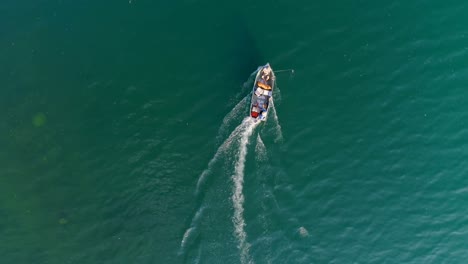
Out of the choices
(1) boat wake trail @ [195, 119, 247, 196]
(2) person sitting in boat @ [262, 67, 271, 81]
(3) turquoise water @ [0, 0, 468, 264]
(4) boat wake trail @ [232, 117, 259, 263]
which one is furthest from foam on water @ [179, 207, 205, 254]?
(2) person sitting in boat @ [262, 67, 271, 81]

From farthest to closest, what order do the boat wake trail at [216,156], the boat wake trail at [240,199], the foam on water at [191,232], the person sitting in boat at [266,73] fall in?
the person sitting in boat at [266,73] < the boat wake trail at [216,156] < the boat wake trail at [240,199] < the foam on water at [191,232]

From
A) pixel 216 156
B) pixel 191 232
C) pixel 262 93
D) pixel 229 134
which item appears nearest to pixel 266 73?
pixel 262 93

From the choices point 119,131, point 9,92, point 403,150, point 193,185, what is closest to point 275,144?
point 193,185

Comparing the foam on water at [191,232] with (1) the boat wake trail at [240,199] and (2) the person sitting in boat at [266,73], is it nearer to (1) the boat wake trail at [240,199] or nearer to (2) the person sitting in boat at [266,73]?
(1) the boat wake trail at [240,199]

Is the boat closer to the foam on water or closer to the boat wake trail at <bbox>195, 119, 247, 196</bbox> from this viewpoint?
the boat wake trail at <bbox>195, 119, 247, 196</bbox>

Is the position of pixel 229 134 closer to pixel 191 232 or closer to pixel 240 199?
pixel 240 199

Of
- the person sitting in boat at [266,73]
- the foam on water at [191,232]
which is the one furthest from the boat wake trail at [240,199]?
the person sitting in boat at [266,73]
